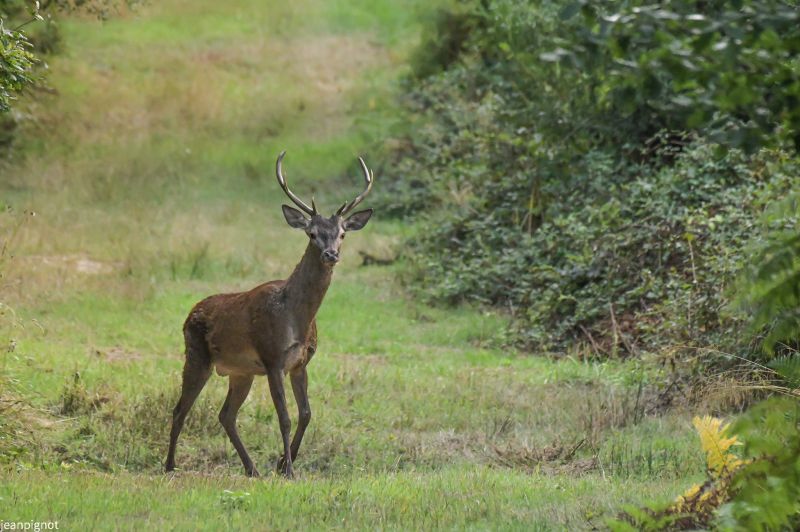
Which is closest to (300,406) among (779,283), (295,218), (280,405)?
(280,405)

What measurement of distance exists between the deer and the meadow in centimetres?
49

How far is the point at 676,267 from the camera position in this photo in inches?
582

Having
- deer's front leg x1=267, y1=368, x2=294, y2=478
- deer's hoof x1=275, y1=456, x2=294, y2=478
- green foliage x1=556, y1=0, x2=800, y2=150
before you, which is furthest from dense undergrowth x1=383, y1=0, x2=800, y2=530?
deer's hoof x1=275, y1=456, x2=294, y2=478

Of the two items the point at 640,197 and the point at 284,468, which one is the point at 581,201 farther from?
the point at 284,468

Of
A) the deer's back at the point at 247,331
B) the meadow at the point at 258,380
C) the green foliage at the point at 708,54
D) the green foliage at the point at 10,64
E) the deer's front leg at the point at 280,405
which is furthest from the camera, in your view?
the deer's back at the point at 247,331

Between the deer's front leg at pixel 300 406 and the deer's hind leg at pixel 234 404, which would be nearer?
the deer's front leg at pixel 300 406

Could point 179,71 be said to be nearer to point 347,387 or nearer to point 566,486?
point 347,387

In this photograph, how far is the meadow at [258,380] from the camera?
326 inches

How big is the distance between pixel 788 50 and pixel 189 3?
1309 inches

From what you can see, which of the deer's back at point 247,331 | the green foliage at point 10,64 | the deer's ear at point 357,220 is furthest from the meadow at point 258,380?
the deer's ear at point 357,220

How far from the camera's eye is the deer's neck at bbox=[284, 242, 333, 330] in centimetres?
1026

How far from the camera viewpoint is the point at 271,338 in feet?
33.2

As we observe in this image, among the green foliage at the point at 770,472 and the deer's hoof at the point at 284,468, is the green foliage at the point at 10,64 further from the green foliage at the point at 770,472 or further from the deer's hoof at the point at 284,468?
the green foliage at the point at 770,472

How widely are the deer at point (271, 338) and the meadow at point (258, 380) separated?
0.49 meters
